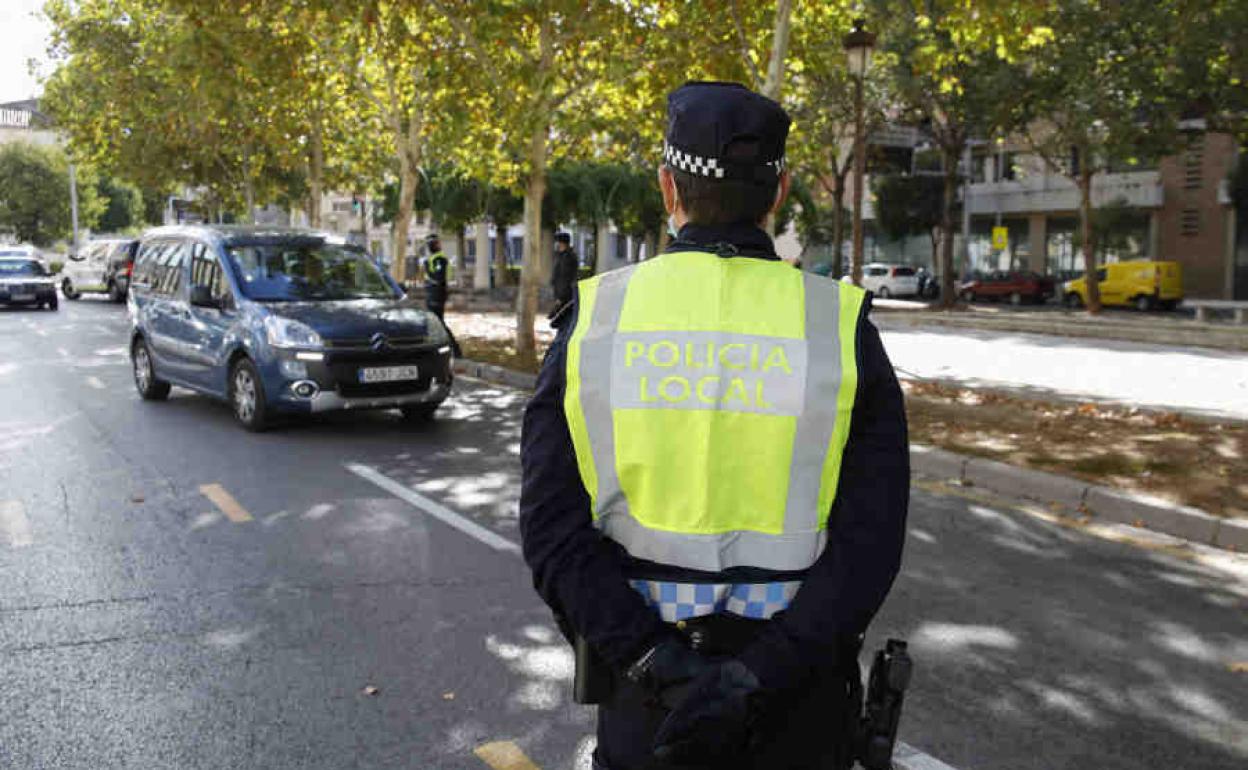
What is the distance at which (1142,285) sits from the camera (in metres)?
37.8

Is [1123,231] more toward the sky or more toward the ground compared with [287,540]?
more toward the sky

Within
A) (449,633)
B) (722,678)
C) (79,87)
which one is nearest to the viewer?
(722,678)

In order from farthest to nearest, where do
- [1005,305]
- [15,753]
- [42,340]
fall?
1. [1005,305]
2. [42,340]
3. [15,753]

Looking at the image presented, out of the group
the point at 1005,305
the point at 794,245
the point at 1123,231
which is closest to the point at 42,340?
the point at 1005,305

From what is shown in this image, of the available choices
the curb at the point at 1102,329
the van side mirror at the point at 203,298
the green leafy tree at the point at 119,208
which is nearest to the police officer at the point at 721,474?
the van side mirror at the point at 203,298

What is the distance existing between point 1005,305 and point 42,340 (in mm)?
34124

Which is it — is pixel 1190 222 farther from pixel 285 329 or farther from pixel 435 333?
pixel 285 329

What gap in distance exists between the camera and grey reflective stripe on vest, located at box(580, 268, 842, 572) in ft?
6.21

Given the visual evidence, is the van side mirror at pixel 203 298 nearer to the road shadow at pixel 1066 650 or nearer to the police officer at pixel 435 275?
the police officer at pixel 435 275

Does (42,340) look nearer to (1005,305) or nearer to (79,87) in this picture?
(79,87)

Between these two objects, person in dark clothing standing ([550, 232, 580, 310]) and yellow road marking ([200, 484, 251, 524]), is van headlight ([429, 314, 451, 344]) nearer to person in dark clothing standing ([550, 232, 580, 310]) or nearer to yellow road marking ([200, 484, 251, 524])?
yellow road marking ([200, 484, 251, 524])

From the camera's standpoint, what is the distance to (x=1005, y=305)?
43.2 metres

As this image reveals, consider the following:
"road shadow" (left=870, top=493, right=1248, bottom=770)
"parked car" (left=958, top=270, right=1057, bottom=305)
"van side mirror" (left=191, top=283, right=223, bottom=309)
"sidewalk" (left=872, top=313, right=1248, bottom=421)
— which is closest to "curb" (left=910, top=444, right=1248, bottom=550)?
"road shadow" (left=870, top=493, right=1248, bottom=770)

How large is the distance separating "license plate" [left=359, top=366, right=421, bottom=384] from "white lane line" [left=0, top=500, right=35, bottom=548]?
127 inches
